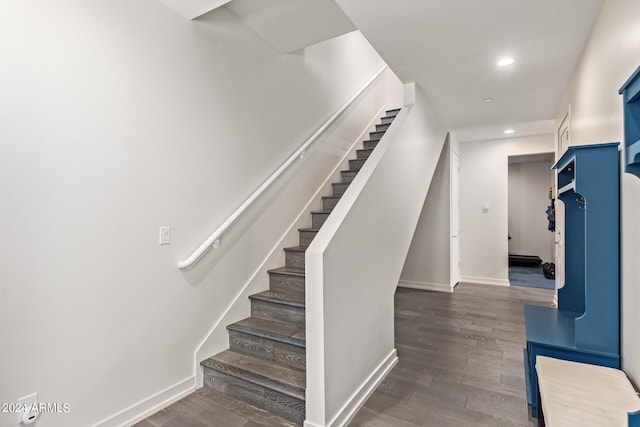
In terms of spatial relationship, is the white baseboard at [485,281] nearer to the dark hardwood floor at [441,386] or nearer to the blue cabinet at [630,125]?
the dark hardwood floor at [441,386]

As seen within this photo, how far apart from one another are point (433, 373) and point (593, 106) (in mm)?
2201

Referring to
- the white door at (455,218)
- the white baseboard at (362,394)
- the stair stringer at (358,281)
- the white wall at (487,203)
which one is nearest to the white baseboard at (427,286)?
the white door at (455,218)

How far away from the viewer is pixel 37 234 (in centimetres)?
153

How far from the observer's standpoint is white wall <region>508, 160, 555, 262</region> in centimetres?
773

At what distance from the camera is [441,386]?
2.31 metres

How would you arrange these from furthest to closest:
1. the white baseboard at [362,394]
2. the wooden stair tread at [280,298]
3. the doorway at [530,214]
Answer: the doorway at [530,214], the wooden stair tread at [280,298], the white baseboard at [362,394]

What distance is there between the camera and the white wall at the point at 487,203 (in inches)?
216

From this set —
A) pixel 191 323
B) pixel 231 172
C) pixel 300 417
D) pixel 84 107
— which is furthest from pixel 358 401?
pixel 84 107

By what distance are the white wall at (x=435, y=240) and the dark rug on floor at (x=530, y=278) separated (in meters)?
1.55

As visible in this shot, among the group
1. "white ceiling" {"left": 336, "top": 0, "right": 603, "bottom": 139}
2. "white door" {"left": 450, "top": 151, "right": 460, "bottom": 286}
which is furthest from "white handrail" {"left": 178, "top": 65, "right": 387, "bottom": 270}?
"white door" {"left": 450, "top": 151, "right": 460, "bottom": 286}

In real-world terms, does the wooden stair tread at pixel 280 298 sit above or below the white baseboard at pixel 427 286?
above

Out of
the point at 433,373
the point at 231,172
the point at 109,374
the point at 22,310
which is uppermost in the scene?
the point at 231,172

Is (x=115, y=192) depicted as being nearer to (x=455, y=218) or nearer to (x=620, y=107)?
(x=620, y=107)

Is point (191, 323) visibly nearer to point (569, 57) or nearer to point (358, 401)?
point (358, 401)
